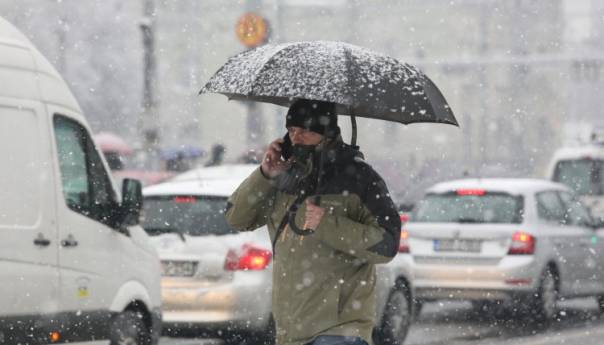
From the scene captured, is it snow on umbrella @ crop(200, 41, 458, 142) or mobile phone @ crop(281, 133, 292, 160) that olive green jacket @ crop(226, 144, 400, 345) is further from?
snow on umbrella @ crop(200, 41, 458, 142)

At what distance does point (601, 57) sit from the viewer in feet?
156

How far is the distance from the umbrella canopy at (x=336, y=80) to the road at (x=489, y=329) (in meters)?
6.62

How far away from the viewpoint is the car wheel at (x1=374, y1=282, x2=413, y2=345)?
11469 millimetres

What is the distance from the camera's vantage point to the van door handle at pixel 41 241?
285 inches

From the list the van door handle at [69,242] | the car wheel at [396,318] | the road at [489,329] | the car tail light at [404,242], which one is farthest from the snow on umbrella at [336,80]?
the car tail light at [404,242]

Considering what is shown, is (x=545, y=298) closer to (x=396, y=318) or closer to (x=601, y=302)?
(x=601, y=302)

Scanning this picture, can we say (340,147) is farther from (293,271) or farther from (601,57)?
(601,57)

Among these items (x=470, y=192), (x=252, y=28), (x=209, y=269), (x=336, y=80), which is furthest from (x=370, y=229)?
(x=252, y=28)

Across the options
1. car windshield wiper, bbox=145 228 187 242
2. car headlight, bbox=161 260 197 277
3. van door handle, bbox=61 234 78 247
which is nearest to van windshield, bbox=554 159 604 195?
car windshield wiper, bbox=145 228 187 242

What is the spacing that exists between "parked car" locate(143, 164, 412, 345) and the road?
139 cm

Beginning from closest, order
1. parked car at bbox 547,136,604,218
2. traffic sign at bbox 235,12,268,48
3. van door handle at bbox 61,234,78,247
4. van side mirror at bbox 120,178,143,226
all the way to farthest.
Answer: van door handle at bbox 61,234,78,247, van side mirror at bbox 120,178,143,226, traffic sign at bbox 235,12,268,48, parked car at bbox 547,136,604,218

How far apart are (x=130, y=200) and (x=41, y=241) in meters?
0.90

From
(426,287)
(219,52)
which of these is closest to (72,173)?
(426,287)

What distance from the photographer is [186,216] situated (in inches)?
425
